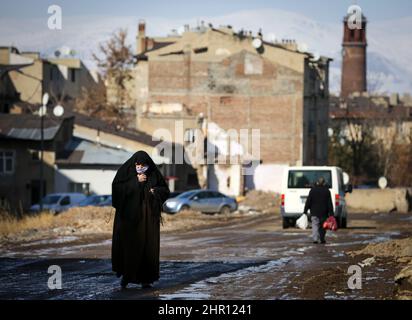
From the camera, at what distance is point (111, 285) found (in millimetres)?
16297

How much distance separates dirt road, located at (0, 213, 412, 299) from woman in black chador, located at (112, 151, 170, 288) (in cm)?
30

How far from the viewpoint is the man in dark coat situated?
27125 mm

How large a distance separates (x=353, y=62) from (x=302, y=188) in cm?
11861

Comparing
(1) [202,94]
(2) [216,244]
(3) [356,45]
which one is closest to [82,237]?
(2) [216,244]

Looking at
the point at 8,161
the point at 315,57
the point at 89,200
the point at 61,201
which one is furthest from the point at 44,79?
the point at 89,200

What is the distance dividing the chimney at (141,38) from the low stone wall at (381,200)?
1920 inches

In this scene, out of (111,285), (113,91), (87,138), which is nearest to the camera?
(111,285)

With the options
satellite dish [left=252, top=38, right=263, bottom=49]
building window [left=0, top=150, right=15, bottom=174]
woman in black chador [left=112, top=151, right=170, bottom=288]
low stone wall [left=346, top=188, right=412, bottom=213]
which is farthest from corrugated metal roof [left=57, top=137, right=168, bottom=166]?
woman in black chador [left=112, top=151, right=170, bottom=288]

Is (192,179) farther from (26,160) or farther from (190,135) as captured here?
(26,160)

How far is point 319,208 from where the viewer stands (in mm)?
27578

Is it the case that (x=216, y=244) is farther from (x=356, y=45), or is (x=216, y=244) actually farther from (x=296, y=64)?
(x=356, y=45)

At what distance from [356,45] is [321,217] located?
126 meters

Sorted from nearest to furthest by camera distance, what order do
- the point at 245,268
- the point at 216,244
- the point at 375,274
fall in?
1. the point at 375,274
2. the point at 245,268
3. the point at 216,244

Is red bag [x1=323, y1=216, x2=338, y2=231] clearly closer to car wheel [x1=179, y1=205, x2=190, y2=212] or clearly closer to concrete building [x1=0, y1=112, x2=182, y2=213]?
car wheel [x1=179, y1=205, x2=190, y2=212]
